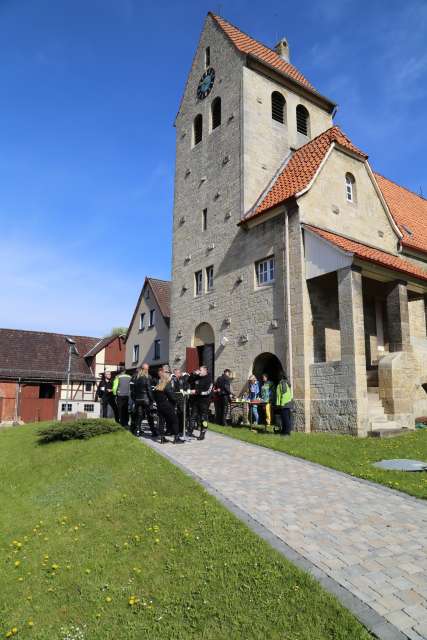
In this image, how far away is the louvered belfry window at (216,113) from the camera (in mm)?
21789

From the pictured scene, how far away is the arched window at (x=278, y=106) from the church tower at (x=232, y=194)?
0.05m

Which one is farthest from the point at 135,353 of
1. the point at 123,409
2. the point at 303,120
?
the point at 303,120

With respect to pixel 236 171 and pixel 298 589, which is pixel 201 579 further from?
pixel 236 171

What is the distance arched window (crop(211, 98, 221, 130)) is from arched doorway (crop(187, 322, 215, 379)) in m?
9.94

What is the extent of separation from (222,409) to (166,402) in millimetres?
4810

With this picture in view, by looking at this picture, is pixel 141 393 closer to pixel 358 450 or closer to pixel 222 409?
pixel 222 409

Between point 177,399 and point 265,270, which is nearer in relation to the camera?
point 177,399

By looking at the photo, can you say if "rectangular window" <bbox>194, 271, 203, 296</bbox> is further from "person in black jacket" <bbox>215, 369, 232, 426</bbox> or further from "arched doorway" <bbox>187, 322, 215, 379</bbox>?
"person in black jacket" <bbox>215, 369, 232, 426</bbox>

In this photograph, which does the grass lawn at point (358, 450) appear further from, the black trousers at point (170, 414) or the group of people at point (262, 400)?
the black trousers at point (170, 414)

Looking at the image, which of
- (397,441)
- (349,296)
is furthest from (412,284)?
(397,441)

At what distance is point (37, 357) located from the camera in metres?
36.5

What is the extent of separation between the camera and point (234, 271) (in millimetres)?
18531

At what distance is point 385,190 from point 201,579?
24847 mm

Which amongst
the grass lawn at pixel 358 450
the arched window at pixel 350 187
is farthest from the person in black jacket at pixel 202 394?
the arched window at pixel 350 187
